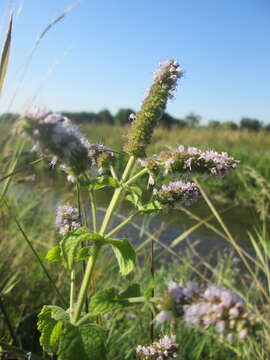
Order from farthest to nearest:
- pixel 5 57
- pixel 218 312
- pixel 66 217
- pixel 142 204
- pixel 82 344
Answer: pixel 5 57 < pixel 66 217 < pixel 142 204 < pixel 82 344 < pixel 218 312

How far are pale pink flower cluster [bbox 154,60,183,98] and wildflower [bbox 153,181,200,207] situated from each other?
0.27m

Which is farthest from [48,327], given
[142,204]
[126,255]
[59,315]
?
[142,204]

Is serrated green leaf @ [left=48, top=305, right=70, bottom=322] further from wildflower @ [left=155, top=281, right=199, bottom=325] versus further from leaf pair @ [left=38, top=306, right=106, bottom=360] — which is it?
wildflower @ [left=155, top=281, right=199, bottom=325]

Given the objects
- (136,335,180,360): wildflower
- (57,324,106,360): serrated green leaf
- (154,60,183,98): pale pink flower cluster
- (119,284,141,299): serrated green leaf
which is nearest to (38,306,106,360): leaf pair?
(57,324,106,360): serrated green leaf

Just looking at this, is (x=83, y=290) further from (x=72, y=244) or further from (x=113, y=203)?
(x=113, y=203)

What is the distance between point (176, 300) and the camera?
0.80m

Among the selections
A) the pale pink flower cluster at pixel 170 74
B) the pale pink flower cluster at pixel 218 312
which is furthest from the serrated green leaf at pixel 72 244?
the pale pink flower cluster at pixel 170 74

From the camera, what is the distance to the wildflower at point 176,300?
2.62 ft

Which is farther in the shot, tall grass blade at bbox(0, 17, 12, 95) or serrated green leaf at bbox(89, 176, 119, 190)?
tall grass blade at bbox(0, 17, 12, 95)

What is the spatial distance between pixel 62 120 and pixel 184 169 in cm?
39

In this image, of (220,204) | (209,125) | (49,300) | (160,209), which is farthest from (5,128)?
(209,125)

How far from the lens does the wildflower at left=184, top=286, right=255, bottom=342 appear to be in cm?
73

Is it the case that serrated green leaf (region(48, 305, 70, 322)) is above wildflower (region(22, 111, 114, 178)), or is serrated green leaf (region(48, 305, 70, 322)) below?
below

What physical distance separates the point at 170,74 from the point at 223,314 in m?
0.72
